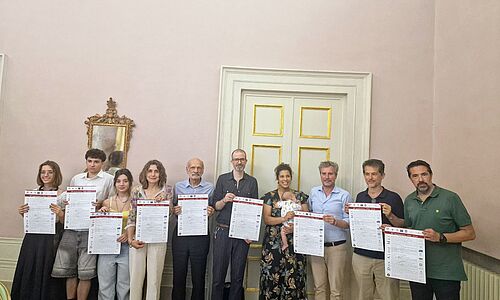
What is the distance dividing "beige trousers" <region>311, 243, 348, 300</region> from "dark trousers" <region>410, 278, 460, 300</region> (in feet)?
2.35

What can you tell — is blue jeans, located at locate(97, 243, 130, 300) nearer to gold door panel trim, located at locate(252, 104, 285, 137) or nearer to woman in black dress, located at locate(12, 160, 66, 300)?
woman in black dress, located at locate(12, 160, 66, 300)

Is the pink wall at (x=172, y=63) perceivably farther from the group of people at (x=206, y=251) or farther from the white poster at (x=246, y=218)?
the white poster at (x=246, y=218)

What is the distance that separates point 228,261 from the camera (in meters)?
3.89

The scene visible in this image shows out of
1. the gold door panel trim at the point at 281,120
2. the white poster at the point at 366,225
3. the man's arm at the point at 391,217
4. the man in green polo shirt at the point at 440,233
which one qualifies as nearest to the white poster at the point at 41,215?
the gold door panel trim at the point at 281,120

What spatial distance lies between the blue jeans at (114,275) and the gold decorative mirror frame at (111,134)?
1.13 metres

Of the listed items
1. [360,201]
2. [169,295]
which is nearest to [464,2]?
[360,201]

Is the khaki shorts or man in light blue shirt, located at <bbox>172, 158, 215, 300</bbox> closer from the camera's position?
the khaki shorts

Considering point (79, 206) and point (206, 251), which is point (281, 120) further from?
point (79, 206)

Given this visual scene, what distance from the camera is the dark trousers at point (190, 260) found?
3.89m

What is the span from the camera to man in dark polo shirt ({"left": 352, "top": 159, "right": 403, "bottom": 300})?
3424 mm

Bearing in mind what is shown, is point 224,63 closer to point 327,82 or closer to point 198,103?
point 198,103

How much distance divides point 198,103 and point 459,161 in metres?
2.91

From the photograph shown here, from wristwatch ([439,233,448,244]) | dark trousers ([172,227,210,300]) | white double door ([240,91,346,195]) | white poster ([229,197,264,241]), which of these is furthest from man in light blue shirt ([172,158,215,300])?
wristwatch ([439,233,448,244])

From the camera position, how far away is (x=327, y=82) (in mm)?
4582
